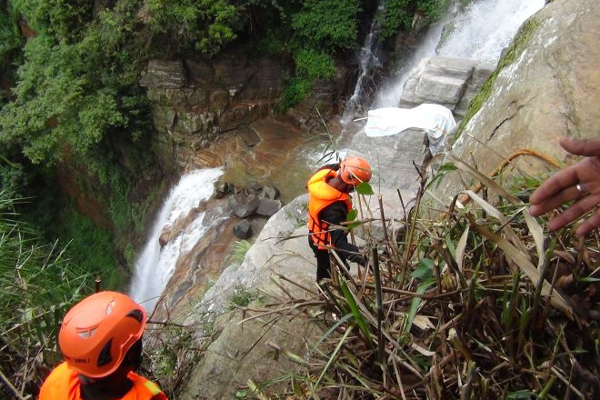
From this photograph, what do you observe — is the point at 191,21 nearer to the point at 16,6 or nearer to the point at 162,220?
the point at 162,220

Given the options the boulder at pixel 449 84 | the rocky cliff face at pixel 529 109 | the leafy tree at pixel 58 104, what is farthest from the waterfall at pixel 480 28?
the leafy tree at pixel 58 104

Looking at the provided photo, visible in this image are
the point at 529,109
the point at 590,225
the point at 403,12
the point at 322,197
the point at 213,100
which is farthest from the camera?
the point at 213,100

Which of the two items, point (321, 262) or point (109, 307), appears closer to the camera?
point (109, 307)

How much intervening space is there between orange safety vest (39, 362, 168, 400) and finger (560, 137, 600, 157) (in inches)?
67.6

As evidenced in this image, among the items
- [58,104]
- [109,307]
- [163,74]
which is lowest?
[58,104]

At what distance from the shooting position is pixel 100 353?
175 cm

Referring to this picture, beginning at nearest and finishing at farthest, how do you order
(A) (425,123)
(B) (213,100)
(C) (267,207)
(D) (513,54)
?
(D) (513,54), (A) (425,123), (C) (267,207), (B) (213,100)

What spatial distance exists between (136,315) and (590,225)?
1617 mm

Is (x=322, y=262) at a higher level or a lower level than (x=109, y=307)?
lower

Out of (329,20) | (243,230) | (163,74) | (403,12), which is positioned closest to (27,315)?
(243,230)

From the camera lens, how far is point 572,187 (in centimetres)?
141

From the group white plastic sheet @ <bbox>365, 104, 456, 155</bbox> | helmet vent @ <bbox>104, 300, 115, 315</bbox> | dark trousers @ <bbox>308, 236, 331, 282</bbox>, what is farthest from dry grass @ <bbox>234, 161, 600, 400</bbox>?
white plastic sheet @ <bbox>365, 104, 456, 155</bbox>

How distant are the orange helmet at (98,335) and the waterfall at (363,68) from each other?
10280 millimetres

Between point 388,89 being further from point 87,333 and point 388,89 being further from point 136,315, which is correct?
point 87,333
